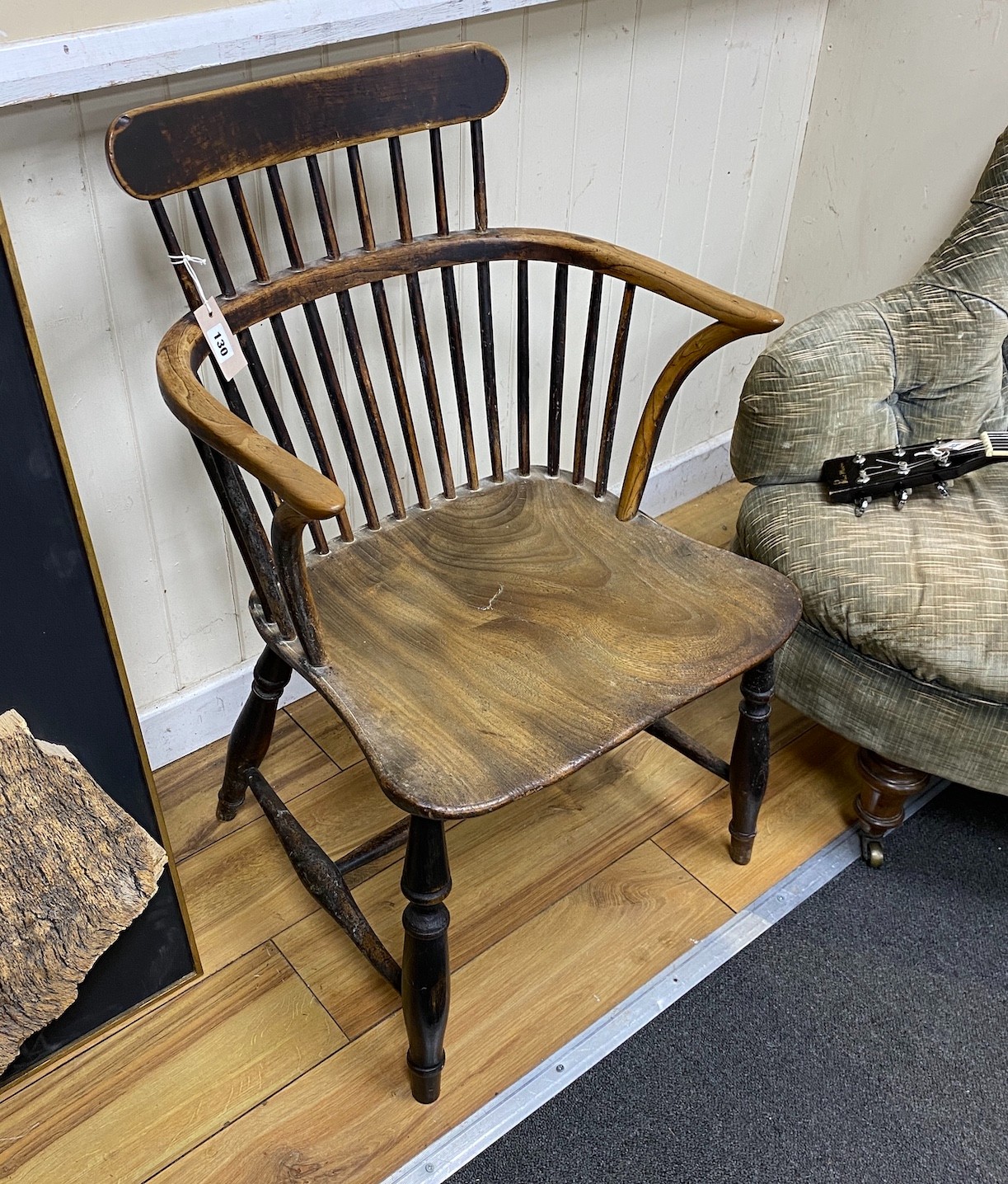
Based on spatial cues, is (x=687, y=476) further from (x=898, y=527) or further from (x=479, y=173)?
(x=479, y=173)

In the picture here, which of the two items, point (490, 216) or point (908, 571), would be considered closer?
point (908, 571)

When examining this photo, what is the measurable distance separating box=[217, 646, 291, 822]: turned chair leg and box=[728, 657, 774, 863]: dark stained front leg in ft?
1.79

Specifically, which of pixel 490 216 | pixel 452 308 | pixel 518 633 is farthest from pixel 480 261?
pixel 518 633

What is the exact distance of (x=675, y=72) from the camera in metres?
1.63

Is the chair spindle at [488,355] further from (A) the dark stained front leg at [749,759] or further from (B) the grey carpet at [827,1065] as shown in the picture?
(B) the grey carpet at [827,1065]

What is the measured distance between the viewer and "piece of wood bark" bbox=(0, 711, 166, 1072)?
1089 mm

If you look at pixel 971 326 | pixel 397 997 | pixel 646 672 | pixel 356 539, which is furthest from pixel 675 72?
pixel 397 997

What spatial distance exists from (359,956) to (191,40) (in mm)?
1057

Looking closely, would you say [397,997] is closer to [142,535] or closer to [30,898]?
[30,898]

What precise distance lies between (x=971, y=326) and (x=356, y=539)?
867mm

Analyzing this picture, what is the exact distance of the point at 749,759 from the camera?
1357mm

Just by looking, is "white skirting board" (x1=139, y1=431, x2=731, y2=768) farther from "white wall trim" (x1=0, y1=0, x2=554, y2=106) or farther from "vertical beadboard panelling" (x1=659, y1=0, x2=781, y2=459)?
"vertical beadboard panelling" (x1=659, y1=0, x2=781, y2=459)

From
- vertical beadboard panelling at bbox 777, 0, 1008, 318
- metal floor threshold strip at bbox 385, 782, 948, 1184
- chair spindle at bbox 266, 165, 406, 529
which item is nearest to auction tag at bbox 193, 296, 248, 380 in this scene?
chair spindle at bbox 266, 165, 406, 529

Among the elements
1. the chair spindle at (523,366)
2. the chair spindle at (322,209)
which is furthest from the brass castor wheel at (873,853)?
the chair spindle at (322,209)
